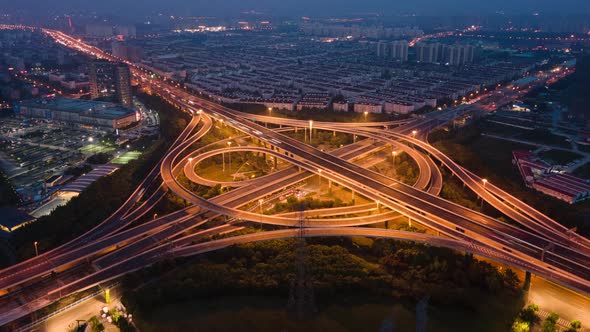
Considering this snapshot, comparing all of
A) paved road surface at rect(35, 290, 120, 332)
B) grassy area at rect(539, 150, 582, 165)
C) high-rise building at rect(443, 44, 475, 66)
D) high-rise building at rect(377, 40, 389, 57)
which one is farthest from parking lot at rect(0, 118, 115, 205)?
high-rise building at rect(443, 44, 475, 66)

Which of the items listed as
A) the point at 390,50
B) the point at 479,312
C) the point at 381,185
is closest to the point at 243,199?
the point at 381,185

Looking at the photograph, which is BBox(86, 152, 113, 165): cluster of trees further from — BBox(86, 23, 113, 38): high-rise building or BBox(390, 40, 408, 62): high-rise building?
BBox(86, 23, 113, 38): high-rise building

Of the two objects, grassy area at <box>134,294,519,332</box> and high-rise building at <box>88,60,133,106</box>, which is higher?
high-rise building at <box>88,60,133,106</box>

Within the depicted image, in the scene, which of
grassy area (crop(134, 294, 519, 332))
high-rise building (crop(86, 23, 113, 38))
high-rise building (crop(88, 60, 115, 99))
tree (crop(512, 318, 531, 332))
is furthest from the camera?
high-rise building (crop(86, 23, 113, 38))

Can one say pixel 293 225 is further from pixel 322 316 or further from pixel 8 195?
pixel 8 195

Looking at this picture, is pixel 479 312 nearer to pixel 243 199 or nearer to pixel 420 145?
pixel 243 199

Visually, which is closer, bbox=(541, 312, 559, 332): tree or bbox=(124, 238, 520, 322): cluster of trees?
bbox=(541, 312, 559, 332): tree

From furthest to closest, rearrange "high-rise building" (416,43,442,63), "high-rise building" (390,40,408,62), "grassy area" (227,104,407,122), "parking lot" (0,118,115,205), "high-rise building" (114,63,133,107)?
"high-rise building" (390,40,408,62)
"high-rise building" (416,43,442,63)
"high-rise building" (114,63,133,107)
"grassy area" (227,104,407,122)
"parking lot" (0,118,115,205)
